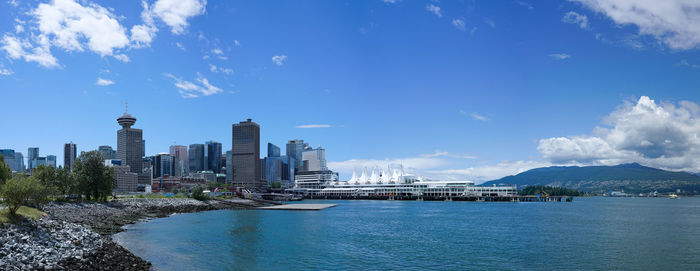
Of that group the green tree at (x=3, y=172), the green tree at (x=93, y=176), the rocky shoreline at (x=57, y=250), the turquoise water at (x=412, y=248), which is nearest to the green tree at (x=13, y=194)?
the rocky shoreline at (x=57, y=250)

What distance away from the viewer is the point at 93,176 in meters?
82.7

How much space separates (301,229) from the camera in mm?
64938

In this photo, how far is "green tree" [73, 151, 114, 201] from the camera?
81312mm

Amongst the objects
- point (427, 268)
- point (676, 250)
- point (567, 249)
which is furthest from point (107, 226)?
point (676, 250)

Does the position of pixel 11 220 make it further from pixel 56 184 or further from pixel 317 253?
pixel 56 184

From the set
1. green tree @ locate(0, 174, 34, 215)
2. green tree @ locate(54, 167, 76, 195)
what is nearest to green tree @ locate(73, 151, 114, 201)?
green tree @ locate(54, 167, 76, 195)

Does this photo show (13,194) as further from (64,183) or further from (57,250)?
(64,183)

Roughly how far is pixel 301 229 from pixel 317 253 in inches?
908

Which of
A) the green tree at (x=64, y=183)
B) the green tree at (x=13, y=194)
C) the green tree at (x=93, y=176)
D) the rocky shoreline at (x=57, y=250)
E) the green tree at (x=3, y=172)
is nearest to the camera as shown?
the rocky shoreline at (x=57, y=250)

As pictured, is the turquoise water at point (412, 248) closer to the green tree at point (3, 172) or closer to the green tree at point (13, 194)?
the green tree at point (13, 194)

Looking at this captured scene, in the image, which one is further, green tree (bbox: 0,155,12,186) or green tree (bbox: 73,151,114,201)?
green tree (bbox: 73,151,114,201)

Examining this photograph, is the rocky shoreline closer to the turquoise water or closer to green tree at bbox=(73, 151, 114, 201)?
the turquoise water

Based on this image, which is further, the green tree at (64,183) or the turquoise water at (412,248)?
the green tree at (64,183)

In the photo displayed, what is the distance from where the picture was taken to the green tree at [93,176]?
267 ft
